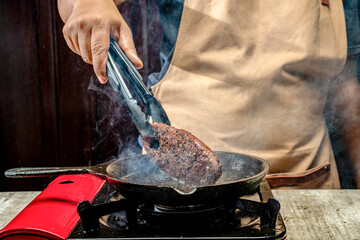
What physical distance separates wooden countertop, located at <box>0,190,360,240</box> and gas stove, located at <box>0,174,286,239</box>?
12.8 inches

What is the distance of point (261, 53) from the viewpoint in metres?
2.08

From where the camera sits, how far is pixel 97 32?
1.47 metres

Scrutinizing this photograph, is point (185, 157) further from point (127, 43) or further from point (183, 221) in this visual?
point (127, 43)

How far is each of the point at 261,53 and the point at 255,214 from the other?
4.02ft

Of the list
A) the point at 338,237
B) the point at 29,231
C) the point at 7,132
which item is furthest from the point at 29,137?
the point at 338,237

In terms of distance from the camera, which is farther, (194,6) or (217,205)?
(194,6)

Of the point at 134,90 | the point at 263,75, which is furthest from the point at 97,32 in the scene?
the point at 263,75

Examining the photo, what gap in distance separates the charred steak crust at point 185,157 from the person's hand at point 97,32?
38cm

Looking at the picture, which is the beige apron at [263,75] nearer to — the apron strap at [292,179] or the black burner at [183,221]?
the apron strap at [292,179]

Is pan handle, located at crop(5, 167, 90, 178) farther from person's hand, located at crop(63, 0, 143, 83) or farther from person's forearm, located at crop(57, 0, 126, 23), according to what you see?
person's forearm, located at crop(57, 0, 126, 23)

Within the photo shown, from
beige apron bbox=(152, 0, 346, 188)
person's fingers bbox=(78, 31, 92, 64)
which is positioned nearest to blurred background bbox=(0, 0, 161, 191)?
beige apron bbox=(152, 0, 346, 188)

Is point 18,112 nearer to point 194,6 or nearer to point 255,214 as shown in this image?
point 194,6

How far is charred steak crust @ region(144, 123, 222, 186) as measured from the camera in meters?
1.20

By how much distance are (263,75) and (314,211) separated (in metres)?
0.87
